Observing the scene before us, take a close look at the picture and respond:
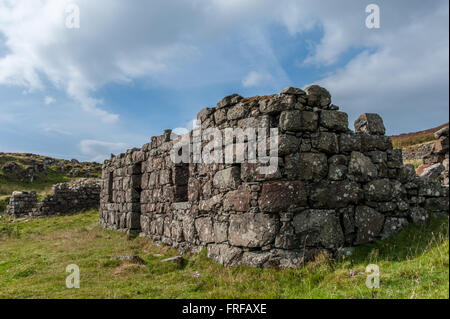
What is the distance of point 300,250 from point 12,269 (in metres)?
7.07

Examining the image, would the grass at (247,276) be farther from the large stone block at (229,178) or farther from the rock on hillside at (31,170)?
the rock on hillside at (31,170)

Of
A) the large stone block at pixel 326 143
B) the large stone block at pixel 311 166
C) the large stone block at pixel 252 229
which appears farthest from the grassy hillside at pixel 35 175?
the large stone block at pixel 326 143

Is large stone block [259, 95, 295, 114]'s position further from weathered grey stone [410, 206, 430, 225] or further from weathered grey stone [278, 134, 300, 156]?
weathered grey stone [410, 206, 430, 225]

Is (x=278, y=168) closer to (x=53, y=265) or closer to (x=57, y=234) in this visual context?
(x=53, y=265)

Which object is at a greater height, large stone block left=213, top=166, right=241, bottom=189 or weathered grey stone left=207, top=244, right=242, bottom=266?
large stone block left=213, top=166, right=241, bottom=189

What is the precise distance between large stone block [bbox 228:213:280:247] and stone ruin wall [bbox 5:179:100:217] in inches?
681

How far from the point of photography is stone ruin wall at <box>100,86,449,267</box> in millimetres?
5863

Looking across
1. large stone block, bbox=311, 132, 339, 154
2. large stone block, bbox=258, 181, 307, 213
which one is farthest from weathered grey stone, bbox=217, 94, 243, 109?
large stone block, bbox=258, 181, 307, 213

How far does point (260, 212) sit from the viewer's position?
6082mm

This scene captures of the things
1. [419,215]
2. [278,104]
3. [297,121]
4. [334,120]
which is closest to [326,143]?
[334,120]

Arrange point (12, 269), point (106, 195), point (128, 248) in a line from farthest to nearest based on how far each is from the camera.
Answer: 1. point (106, 195)
2. point (128, 248)
3. point (12, 269)

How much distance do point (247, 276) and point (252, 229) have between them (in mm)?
873
